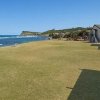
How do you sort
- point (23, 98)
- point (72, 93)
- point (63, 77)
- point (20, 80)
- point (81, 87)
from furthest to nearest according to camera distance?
point (63, 77) < point (20, 80) < point (81, 87) < point (72, 93) < point (23, 98)

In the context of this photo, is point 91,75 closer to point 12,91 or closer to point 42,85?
point 42,85

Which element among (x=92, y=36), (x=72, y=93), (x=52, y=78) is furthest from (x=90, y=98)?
(x=92, y=36)

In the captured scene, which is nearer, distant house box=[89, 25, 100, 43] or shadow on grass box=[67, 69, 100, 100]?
shadow on grass box=[67, 69, 100, 100]

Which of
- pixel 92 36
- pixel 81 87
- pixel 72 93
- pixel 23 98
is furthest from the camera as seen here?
pixel 92 36

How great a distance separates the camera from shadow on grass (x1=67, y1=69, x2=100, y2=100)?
39.7ft

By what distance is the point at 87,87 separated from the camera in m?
13.9

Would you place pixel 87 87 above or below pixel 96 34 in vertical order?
above

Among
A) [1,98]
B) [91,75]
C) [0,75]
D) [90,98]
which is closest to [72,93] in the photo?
[90,98]

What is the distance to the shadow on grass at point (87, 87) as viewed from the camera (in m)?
12.1

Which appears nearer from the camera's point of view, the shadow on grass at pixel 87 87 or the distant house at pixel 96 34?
the shadow on grass at pixel 87 87

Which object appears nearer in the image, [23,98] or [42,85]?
[23,98]

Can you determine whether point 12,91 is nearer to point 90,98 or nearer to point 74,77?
point 90,98

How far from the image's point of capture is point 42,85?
14414 millimetres

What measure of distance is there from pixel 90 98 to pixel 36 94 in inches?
95.6
